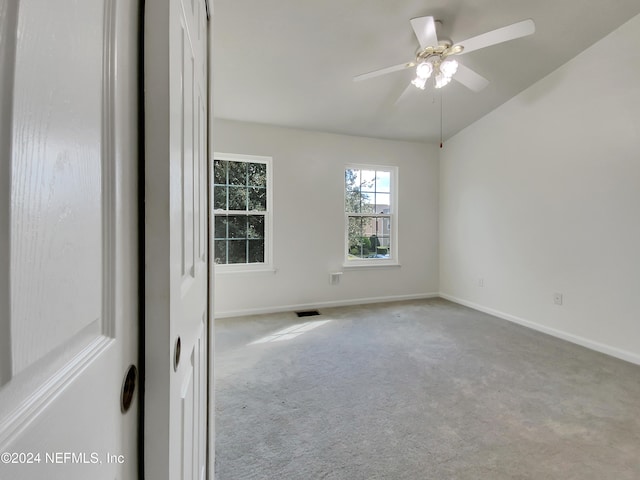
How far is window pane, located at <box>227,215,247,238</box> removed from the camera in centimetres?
363

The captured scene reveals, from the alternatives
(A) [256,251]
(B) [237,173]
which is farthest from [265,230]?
(B) [237,173]

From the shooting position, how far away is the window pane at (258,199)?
12.2 feet

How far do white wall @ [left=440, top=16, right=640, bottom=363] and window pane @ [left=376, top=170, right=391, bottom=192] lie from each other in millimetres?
1105

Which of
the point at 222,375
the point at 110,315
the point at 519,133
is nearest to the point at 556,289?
the point at 519,133

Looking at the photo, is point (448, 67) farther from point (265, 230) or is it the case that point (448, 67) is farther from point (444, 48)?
point (265, 230)

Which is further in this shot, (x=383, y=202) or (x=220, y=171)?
(x=383, y=202)

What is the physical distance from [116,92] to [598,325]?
3796 mm

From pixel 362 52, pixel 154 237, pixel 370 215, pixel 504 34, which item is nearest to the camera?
pixel 154 237

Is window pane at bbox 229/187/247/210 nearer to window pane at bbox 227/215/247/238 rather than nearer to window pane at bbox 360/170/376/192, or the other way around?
window pane at bbox 227/215/247/238

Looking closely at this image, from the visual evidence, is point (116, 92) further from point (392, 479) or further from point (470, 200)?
point (470, 200)

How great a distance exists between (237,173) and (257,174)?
0.25 m

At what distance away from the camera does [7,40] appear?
0.22m

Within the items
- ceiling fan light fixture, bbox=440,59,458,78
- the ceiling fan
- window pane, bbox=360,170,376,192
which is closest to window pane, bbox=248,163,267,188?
window pane, bbox=360,170,376,192

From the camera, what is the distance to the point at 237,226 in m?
3.66
